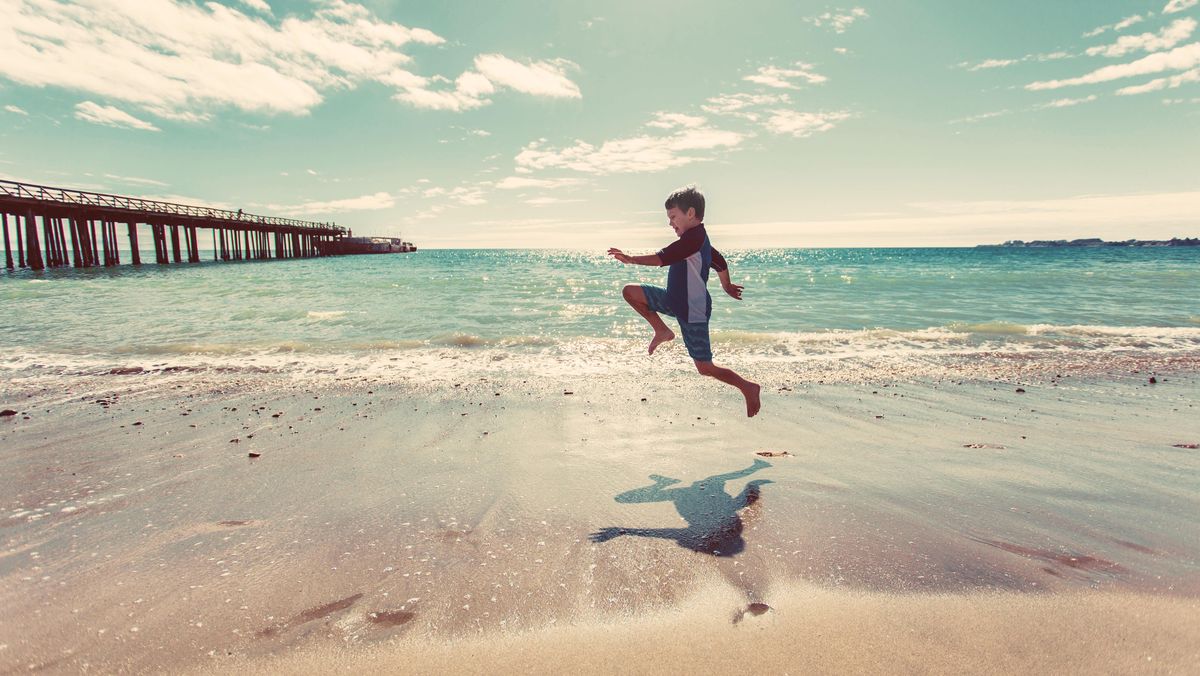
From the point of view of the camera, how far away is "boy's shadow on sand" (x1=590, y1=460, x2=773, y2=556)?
9.71ft

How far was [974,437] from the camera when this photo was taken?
4859 millimetres

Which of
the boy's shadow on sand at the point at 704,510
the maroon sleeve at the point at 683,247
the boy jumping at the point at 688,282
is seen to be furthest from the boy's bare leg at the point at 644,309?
the boy's shadow on sand at the point at 704,510

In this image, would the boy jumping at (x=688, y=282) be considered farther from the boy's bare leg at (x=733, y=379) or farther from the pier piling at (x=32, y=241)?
the pier piling at (x=32, y=241)

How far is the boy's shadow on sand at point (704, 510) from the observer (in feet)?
9.71

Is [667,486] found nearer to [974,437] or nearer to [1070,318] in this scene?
[974,437]

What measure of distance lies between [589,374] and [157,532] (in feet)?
18.3

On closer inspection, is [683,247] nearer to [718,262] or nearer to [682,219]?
[682,219]

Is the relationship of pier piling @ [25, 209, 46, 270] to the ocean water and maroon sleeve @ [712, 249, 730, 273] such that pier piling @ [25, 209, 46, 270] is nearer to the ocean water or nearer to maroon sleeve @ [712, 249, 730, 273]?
the ocean water

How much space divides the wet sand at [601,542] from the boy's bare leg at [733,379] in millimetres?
339

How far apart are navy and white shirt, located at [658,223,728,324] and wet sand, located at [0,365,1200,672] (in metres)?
1.19

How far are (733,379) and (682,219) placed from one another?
1.48 m

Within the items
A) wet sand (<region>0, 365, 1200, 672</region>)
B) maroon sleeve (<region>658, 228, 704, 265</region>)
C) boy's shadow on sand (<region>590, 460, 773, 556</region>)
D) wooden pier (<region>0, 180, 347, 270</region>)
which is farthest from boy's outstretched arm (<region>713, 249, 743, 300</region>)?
wooden pier (<region>0, 180, 347, 270</region>)

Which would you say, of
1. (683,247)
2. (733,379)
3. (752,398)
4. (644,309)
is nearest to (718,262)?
(683,247)

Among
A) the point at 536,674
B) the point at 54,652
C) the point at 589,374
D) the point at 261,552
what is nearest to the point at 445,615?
the point at 536,674
